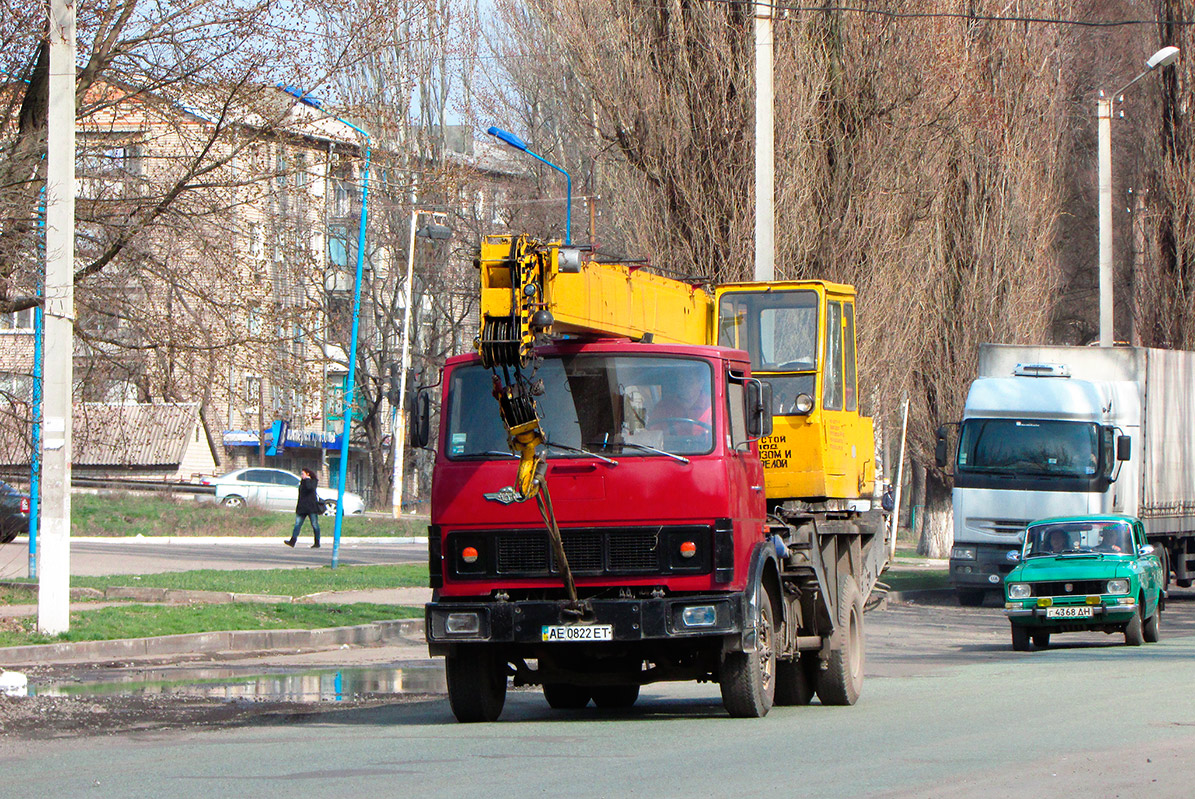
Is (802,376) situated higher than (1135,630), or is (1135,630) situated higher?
(802,376)

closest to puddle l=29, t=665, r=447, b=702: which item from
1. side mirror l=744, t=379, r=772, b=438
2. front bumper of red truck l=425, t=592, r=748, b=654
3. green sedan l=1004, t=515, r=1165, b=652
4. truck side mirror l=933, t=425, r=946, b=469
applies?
front bumper of red truck l=425, t=592, r=748, b=654

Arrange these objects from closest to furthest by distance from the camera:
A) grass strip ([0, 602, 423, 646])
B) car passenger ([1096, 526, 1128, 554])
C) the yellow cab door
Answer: the yellow cab door < grass strip ([0, 602, 423, 646]) < car passenger ([1096, 526, 1128, 554])

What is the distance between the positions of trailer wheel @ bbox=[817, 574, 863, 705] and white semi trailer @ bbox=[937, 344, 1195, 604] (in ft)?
42.5

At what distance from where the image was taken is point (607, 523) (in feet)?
34.1

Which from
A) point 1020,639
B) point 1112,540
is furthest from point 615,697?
point 1112,540

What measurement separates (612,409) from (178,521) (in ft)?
107

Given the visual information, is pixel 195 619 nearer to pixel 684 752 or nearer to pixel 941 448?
pixel 684 752

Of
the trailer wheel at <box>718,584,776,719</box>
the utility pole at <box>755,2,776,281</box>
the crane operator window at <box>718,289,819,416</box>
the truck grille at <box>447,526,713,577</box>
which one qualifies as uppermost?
the utility pole at <box>755,2,776,281</box>

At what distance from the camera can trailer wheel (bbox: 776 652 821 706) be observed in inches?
496

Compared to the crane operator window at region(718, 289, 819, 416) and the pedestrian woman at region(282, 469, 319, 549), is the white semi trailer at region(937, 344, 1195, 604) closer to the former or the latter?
the crane operator window at region(718, 289, 819, 416)

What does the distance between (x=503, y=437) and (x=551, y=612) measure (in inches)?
46.8

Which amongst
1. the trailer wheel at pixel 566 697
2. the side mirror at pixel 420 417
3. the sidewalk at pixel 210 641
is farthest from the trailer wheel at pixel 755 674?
the sidewalk at pixel 210 641

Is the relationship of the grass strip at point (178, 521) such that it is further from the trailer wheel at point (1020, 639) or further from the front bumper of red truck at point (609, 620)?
the front bumper of red truck at point (609, 620)

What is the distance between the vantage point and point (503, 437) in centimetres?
1063
